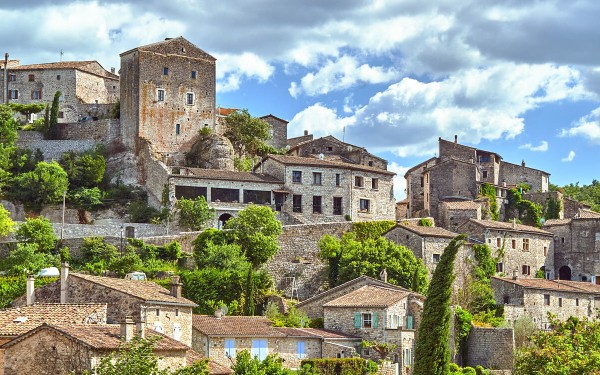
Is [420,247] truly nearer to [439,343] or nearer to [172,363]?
[439,343]

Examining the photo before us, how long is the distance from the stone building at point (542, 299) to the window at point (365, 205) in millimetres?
14010

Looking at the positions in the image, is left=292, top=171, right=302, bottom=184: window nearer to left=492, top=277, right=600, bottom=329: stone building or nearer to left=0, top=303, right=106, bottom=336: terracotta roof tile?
left=492, top=277, right=600, bottom=329: stone building

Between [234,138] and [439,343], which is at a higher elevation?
[234,138]

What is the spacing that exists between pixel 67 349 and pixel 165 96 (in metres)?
58.2

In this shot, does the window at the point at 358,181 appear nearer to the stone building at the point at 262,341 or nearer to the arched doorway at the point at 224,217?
the arched doorway at the point at 224,217

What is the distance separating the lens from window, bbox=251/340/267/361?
177 ft

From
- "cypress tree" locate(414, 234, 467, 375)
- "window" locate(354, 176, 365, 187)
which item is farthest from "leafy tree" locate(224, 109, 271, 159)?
"cypress tree" locate(414, 234, 467, 375)

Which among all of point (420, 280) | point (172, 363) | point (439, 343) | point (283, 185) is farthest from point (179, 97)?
point (172, 363)

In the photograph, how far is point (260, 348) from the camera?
54.2 metres

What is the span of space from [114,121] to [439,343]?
1978 inches

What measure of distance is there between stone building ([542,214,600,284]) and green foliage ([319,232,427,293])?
1844cm

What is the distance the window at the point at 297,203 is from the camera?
85125 mm

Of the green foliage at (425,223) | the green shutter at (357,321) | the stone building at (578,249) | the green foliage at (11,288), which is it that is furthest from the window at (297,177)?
the green foliage at (11,288)

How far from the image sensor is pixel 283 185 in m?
85.3
